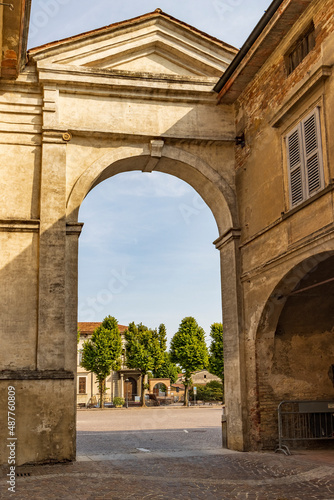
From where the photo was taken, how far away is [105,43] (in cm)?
1331

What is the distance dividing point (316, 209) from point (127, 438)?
9948mm

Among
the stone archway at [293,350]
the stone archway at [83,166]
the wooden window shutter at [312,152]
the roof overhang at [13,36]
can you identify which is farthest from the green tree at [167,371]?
the wooden window shutter at [312,152]

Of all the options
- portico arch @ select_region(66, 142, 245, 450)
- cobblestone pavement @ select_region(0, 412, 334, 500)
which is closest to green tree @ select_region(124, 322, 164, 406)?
portico arch @ select_region(66, 142, 245, 450)

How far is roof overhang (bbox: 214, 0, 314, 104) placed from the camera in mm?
10547

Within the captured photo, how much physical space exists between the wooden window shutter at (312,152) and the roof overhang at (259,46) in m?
2.16

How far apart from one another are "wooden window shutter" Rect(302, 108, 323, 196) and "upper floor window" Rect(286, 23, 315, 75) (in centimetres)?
148

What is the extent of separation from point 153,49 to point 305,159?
570 centimetres

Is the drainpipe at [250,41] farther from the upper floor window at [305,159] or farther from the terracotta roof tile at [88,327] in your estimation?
the terracotta roof tile at [88,327]

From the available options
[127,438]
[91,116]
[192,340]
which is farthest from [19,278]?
[192,340]

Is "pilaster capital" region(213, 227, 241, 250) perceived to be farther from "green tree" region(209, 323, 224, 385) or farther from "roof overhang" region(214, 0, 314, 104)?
"green tree" region(209, 323, 224, 385)

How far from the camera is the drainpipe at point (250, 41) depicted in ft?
35.4

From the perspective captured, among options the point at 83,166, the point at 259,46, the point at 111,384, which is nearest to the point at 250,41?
the point at 259,46

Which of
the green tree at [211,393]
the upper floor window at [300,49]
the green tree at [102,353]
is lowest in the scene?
the green tree at [211,393]

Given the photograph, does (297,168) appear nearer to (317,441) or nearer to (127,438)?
(317,441)
